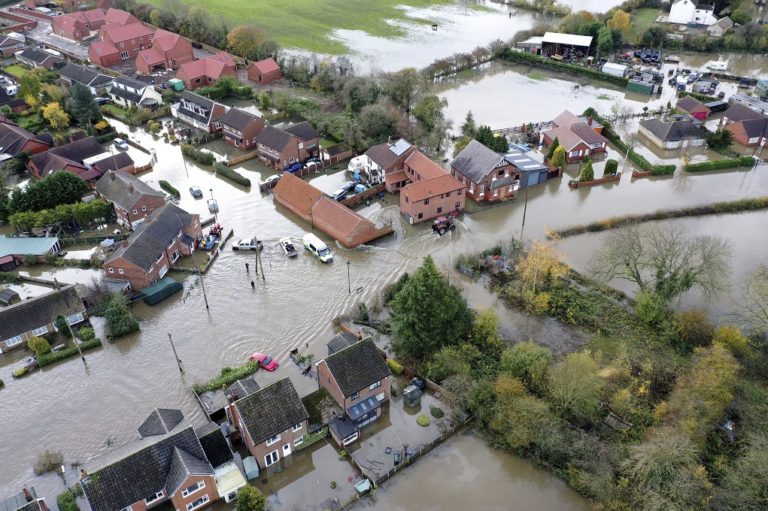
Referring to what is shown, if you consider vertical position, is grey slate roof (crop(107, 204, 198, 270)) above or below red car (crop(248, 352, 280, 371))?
above

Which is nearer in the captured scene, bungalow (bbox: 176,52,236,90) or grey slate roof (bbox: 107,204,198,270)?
grey slate roof (bbox: 107,204,198,270)

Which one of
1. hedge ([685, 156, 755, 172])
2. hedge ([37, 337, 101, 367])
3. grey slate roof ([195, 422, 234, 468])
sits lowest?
hedge ([37, 337, 101, 367])

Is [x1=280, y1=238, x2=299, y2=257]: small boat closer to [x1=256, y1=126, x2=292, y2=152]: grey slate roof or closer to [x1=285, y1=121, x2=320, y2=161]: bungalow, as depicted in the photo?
[x1=256, y1=126, x2=292, y2=152]: grey slate roof

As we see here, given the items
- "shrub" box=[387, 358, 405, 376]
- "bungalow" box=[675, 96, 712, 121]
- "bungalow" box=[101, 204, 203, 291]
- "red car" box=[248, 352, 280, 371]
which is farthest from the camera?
"bungalow" box=[675, 96, 712, 121]

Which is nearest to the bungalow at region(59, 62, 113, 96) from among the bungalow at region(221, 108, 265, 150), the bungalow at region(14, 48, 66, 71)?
the bungalow at region(14, 48, 66, 71)

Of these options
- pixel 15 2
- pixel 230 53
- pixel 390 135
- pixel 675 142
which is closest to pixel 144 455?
pixel 390 135

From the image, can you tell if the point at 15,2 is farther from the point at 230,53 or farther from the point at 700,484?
the point at 700,484

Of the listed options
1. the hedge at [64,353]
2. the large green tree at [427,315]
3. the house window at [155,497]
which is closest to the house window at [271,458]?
the house window at [155,497]
